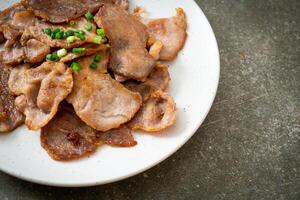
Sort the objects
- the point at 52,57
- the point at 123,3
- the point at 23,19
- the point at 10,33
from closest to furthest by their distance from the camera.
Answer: the point at 52,57, the point at 10,33, the point at 23,19, the point at 123,3

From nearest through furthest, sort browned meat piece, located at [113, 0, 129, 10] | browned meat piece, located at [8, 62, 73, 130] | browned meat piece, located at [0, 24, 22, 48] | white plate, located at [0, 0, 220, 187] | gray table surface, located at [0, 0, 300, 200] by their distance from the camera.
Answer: white plate, located at [0, 0, 220, 187]
browned meat piece, located at [8, 62, 73, 130]
browned meat piece, located at [0, 24, 22, 48]
gray table surface, located at [0, 0, 300, 200]
browned meat piece, located at [113, 0, 129, 10]

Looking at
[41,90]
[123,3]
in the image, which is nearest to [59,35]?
[41,90]

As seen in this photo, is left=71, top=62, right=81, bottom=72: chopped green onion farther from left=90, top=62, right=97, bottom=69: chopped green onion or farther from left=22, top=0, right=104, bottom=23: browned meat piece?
left=22, top=0, right=104, bottom=23: browned meat piece

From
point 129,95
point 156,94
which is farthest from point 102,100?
point 156,94

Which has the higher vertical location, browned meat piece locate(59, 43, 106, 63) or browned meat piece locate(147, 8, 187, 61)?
browned meat piece locate(59, 43, 106, 63)

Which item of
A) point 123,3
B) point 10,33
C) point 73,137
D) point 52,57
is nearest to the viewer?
point 73,137

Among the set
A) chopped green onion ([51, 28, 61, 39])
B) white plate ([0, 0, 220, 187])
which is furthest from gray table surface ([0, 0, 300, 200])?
chopped green onion ([51, 28, 61, 39])

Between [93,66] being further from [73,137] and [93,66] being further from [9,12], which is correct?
[9,12]
